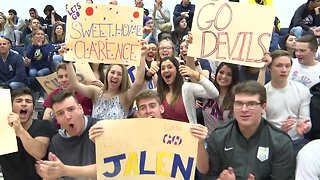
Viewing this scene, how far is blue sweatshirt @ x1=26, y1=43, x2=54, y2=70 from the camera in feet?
25.6

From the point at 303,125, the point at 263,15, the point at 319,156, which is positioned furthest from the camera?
the point at 263,15

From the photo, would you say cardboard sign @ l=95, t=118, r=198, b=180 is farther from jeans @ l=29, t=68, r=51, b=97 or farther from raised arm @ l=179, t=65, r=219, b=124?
jeans @ l=29, t=68, r=51, b=97

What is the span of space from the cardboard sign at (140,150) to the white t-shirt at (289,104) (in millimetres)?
1012

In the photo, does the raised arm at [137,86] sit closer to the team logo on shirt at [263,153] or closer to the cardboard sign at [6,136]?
the cardboard sign at [6,136]

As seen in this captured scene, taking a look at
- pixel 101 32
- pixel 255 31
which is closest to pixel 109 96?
pixel 101 32

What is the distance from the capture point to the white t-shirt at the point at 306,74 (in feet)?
13.1

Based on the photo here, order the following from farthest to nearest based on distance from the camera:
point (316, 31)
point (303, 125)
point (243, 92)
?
1. point (316, 31)
2. point (303, 125)
3. point (243, 92)

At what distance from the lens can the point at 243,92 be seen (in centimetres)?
283

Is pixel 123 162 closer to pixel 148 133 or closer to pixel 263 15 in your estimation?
pixel 148 133

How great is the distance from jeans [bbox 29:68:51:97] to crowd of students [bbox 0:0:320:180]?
290 cm

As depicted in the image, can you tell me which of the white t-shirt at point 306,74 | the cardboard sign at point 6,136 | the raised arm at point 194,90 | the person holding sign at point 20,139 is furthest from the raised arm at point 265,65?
the cardboard sign at point 6,136

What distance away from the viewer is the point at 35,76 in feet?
25.2

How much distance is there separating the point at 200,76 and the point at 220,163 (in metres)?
1.01

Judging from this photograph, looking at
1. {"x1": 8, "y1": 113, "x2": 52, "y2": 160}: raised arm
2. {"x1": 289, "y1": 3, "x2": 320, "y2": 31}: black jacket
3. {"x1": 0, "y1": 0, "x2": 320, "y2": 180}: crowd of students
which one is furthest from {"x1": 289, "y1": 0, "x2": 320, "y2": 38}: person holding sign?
{"x1": 8, "y1": 113, "x2": 52, "y2": 160}: raised arm
